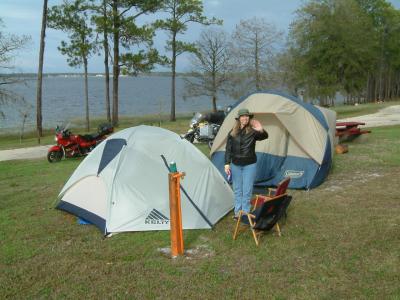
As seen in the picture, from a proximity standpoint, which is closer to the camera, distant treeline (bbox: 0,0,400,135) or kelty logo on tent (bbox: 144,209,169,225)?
kelty logo on tent (bbox: 144,209,169,225)

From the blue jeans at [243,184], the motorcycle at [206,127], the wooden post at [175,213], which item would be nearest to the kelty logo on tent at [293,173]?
the blue jeans at [243,184]

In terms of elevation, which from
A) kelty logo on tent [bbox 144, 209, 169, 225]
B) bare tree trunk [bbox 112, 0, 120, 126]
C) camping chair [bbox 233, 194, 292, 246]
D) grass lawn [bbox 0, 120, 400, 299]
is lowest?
grass lawn [bbox 0, 120, 400, 299]

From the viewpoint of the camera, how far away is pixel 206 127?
53.3ft

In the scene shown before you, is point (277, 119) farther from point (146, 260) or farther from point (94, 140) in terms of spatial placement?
Result: point (94, 140)

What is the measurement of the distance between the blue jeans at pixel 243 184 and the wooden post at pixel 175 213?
1.38m

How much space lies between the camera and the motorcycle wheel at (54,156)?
46.7 ft

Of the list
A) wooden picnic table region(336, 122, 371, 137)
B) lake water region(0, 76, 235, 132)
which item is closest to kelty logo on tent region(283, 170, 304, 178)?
wooden picnic table region(336, 122, 371, 137)

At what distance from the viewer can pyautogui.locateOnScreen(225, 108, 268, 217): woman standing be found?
6.64 m

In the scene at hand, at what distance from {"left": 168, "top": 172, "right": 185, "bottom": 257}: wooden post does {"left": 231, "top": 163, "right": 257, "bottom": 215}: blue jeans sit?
1.38m

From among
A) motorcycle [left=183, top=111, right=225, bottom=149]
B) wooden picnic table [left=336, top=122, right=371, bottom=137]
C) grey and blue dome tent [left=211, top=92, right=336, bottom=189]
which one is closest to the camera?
grey and blue dome tent [left=211, top=92, right=336, bottom=189]

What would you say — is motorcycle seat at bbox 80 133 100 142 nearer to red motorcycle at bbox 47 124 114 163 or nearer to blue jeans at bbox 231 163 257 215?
red motorcycle at bbox 47 124 114 163

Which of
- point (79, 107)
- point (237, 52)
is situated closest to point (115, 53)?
point (237, 52)

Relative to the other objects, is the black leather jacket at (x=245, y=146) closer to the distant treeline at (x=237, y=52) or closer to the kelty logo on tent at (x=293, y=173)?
the kelty logo on tent at (x=293, y=173)

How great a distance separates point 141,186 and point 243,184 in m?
1.55
